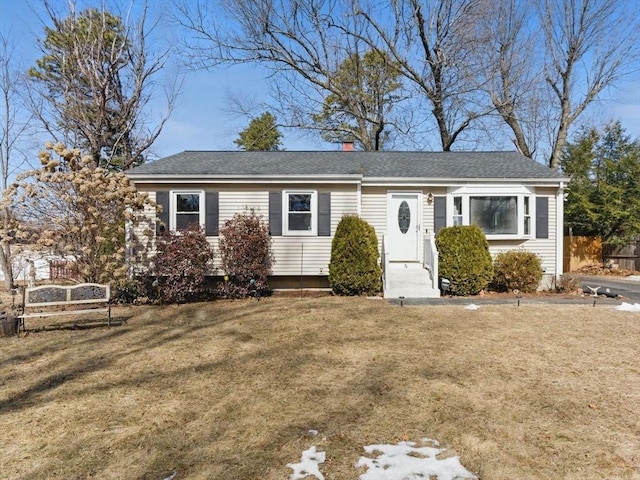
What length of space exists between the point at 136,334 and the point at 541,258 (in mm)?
10627

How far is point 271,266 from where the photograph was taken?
10.9m

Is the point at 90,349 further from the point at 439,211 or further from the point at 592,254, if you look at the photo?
the point at 592,254

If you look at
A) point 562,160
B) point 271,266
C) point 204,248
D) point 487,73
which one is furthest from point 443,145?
point 204,248

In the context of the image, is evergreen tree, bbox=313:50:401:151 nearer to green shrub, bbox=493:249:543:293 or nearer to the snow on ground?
green shrub, bbox=493:249:543:293

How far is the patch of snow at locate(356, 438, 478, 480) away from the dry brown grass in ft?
0.35

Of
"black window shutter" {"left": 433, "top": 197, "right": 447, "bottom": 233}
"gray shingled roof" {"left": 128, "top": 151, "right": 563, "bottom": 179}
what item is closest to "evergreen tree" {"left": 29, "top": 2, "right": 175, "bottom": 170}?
"gray shingled roof" {"left": 128, "top": 151, "right": 563, "bottom": 179}

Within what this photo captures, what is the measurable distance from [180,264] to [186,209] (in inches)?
77.8

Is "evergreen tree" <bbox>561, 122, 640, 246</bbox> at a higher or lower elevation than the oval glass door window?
higher

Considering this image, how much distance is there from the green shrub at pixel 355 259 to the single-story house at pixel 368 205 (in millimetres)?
687

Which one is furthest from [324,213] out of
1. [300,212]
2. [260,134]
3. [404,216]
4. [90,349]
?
[260,134]

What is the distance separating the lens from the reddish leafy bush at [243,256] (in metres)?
9.95

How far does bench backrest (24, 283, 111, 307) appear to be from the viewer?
23.5ft

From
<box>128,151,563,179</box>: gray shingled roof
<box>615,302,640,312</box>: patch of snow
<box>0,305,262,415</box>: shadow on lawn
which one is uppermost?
<box>128,151,563,179</box>: gray shingled roof

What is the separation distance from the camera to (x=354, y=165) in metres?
12.2
